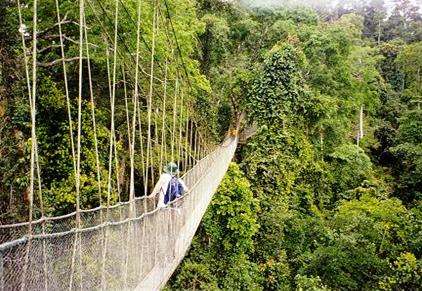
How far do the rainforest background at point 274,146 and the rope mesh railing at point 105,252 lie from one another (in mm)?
2298

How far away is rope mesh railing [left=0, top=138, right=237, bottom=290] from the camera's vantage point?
1941 millimetres

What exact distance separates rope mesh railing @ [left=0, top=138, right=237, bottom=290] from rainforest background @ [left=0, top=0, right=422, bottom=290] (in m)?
2.30

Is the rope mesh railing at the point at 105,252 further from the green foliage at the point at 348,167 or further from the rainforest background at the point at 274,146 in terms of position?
the green foliage at the point at 348,167

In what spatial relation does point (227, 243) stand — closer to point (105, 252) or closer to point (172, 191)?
point (172, 191)

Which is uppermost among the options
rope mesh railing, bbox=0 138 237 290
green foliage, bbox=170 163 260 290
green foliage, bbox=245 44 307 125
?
green foliage, bbox=245 44 307 125

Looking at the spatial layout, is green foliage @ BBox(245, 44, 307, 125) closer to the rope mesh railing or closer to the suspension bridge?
the suspension bridge

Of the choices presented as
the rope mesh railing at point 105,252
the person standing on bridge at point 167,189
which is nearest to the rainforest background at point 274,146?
the person standing on bridge at point 167,189

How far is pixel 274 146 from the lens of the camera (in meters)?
14.0

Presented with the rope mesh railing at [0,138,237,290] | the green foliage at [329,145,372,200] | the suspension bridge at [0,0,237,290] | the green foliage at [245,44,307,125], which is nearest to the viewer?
the rope mesh railing at [0,138,237,290]

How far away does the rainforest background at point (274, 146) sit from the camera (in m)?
7.01

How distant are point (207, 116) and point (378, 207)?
17.9 ft

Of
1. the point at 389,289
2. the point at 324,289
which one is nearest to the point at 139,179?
the point at 324,289

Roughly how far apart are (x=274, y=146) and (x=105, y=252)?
37.5 ft

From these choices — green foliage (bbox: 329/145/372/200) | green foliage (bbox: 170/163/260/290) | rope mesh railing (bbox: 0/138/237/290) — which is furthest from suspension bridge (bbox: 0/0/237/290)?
green foliage (bbox: 329/145/372/200)
